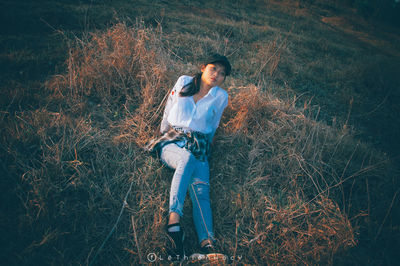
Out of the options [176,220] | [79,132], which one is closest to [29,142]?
[79,132]

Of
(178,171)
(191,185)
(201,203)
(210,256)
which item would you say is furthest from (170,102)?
(210,256)

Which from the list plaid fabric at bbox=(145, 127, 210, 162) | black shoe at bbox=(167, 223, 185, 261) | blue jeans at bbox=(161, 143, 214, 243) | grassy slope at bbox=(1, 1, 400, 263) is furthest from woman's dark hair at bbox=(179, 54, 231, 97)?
black shoe at bbox=(167, 223, 185, 261)

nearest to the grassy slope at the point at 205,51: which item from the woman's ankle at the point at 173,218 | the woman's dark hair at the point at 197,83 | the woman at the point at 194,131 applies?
the woman's ankle at the point at 173,218

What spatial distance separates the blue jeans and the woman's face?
741 millimetres

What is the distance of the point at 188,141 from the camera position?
75.2 inches

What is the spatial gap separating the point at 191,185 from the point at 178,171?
0.19m

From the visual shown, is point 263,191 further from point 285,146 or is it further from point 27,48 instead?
point 27,48

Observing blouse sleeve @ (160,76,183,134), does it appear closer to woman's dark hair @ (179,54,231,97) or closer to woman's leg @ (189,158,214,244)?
woman's dark hair @ (179,54,231,97)

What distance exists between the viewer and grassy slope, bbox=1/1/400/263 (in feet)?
6.54

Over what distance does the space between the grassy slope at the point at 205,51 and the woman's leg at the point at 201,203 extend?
2.38ft

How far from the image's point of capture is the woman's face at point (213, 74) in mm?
1939

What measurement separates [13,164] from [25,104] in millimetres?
951

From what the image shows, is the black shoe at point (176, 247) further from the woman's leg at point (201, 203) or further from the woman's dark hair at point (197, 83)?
the woman's dark hair at point (197, 83)

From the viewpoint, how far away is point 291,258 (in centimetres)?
152
